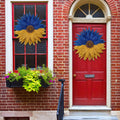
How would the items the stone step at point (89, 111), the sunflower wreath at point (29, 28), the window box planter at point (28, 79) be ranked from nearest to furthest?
the window box planter at point (28, 79) → the stone step at point (89, 111) → the sunflower wreath at point (29, 28)

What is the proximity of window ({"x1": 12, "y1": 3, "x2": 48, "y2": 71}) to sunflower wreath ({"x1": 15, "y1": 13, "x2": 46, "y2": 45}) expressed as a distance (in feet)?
0.34

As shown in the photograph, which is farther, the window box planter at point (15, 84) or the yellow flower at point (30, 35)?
the yellow flower at point (30, 35)

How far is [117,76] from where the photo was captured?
4.41 m

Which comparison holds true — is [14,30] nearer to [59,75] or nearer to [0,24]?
[0,24]

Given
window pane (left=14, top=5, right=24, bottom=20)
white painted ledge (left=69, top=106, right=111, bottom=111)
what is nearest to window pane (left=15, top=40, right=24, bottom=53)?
window pane (left=14, top=5, right=24, bottom=20)

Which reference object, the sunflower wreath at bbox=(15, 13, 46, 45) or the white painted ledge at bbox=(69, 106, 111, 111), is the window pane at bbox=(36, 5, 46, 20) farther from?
the white painted ledge at bbox=(69, 106, 111, 111)

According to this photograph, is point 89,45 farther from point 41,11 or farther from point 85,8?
point 41,11

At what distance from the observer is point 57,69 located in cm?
445

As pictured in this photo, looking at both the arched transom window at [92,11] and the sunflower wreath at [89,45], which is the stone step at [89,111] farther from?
the arched transom window at [92,11]

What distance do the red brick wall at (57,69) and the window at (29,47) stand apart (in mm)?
313

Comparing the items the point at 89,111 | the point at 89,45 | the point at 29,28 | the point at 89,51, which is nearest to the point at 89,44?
the point at 89,45

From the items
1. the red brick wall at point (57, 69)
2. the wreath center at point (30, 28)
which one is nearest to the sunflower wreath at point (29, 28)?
the wreath center at point (30, 28)

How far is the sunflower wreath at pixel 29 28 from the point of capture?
4.46 m

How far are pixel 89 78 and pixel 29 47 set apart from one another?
2053 millimetres
